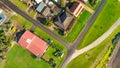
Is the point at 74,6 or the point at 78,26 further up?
the point at 74,6

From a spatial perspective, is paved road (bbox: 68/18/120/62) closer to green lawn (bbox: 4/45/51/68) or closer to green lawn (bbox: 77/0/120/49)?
green lawn (bbox: 77/0/120/49)

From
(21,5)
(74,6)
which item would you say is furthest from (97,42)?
(21,5)

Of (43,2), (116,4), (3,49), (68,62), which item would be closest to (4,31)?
(3,49)

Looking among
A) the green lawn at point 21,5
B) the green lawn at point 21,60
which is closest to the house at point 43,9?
the green lawn at point 21,5

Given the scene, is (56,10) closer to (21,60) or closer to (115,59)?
(21,60)

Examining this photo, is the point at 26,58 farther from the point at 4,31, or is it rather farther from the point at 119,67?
the point at 119,67

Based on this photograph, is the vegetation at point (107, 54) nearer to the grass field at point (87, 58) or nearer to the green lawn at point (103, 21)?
the grass field at point (87, 58)

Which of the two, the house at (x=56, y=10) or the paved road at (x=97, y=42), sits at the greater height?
the house at (x=56, y=10)
